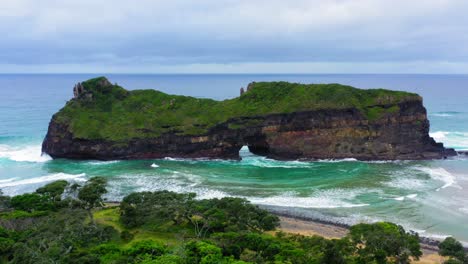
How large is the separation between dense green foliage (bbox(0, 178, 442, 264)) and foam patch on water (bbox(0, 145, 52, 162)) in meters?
34.4

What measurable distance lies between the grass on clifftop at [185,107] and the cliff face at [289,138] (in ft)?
1.55

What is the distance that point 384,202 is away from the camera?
50.6 m

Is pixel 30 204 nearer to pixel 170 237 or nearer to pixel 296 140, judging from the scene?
pixel 170 237

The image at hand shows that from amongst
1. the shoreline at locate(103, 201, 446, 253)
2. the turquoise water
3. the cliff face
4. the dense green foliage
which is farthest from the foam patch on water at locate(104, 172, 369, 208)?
the cliff face

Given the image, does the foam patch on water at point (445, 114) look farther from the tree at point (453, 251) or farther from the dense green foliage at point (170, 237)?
the tree at point (453, 251)

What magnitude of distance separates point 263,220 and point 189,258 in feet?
36.9

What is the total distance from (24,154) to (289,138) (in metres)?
49.6

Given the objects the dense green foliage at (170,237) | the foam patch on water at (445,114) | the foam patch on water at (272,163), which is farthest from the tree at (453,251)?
the foam patch on water at (445,114)

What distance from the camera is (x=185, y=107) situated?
3250 inches

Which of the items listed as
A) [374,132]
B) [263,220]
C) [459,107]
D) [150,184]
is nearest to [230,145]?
[150,184]

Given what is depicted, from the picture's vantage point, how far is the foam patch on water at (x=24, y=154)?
74625mm

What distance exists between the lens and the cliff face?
245 feet

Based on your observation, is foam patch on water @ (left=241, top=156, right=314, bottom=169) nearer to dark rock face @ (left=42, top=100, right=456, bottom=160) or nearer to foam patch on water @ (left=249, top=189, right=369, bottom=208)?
dark rock face @ (left=42, top=100, right=456, bottom=160)

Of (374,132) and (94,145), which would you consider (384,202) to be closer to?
(374,132)
